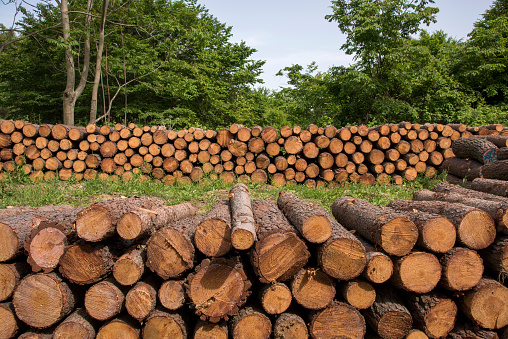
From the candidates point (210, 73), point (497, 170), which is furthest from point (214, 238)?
point (210, 73)

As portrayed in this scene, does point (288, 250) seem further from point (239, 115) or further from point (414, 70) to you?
point (239, 115)

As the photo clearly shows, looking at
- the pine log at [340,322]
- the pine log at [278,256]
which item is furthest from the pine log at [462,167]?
the pine log at [278,256]

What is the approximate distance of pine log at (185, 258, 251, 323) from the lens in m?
2.27

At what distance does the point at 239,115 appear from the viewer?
16141 mm

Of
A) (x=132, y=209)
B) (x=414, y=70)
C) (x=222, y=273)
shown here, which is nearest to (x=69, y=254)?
(x=132, y=209)

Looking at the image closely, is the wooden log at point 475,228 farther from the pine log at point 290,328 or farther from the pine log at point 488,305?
the pine log at point 290,328

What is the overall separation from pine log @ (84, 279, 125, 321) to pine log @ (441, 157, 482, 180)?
19.9 ft

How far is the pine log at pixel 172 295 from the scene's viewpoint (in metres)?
2.35

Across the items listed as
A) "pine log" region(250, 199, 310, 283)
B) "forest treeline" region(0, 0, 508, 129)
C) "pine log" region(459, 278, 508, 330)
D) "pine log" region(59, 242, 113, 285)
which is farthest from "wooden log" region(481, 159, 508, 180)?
"forest treeline" region(0, 0, 508, 129)

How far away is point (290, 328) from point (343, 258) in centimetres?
68

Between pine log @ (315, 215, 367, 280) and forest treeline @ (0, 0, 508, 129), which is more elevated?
forest treeline @ (0, 0, 508, 129)

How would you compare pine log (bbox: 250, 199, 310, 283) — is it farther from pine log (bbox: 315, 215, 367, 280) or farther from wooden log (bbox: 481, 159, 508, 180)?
wooden log (bbox: 481, 159, 508, 180)

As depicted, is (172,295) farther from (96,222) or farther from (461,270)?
(461,270)

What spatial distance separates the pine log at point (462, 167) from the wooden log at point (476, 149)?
119mm
